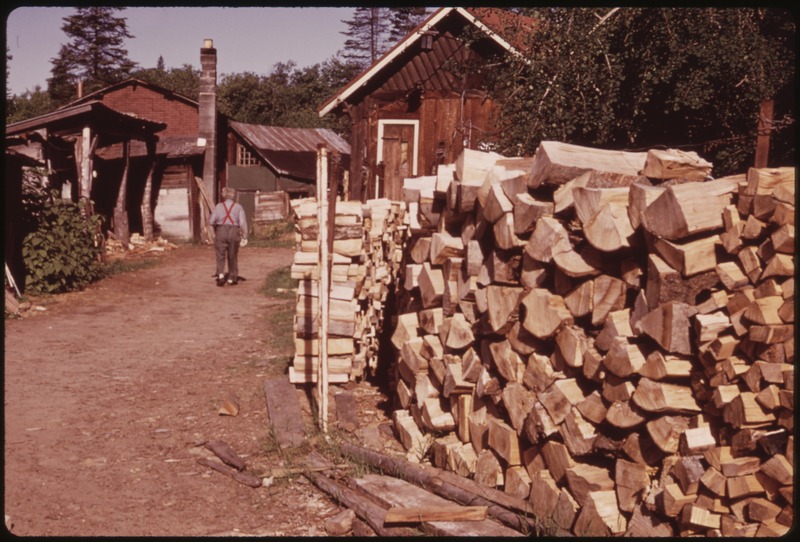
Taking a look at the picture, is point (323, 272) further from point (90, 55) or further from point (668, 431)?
point (90, 55)

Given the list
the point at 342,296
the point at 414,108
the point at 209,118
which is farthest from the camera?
the point at 209,118

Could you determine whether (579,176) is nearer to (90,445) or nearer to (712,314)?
(712,314)

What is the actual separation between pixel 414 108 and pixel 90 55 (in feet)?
181

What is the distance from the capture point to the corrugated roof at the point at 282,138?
91.8 feet

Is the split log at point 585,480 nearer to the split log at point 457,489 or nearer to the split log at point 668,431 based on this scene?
the split log at point 457,489

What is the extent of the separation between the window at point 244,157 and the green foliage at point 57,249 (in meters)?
13.8

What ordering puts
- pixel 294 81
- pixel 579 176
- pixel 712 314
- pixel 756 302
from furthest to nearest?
pixel 294 81
pixel 579 176
pixel 712 314
pixel 756 302

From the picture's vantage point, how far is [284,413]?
21.2 feet

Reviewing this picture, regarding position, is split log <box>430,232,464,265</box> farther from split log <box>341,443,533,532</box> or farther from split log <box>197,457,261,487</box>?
split log <box>197,457,261,487</box>

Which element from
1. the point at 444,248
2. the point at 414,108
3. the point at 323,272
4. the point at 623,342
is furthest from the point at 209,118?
the point at 623,342

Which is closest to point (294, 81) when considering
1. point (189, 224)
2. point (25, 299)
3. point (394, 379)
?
point (189, 224)

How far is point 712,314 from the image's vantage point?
329 centimetres

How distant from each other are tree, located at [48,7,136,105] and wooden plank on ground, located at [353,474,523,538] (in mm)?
63291

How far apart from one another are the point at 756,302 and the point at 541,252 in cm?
134
